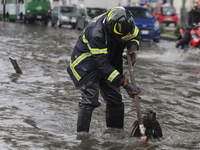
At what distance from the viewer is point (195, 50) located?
14.2 meters

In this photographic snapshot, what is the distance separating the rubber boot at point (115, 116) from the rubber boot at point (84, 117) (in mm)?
427

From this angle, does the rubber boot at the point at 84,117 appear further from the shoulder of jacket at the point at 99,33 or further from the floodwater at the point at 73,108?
the shoulder of jacket at the point at 99,33

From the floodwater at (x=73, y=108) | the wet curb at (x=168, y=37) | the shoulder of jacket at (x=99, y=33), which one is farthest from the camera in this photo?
the wet curb at (x=168, y=37)

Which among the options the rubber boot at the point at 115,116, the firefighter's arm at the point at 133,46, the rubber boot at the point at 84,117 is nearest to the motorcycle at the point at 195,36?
the rubber boot at the point at 115,116

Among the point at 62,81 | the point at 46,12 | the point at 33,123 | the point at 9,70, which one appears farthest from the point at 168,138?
the point at 46,12

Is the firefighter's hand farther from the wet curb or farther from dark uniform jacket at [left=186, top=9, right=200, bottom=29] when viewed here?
the wet curb

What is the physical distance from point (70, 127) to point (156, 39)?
44.0ft

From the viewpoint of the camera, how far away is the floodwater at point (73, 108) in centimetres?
472

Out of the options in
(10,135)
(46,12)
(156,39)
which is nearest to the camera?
(10,135)

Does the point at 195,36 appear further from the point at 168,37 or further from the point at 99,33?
the point at 99,33

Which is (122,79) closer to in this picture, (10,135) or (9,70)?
(10,135)

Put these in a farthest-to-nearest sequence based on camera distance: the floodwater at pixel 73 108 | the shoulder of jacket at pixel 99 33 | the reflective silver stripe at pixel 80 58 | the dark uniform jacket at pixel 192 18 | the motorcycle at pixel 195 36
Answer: the dark uniform jacket at pixel 192 18 → the motorcycle at pixel 195 36 → the floodwater at pixel 73 108 → the reflective silver stripe at pixel 80 58 → the shoulder of jacket at pixel 99 33

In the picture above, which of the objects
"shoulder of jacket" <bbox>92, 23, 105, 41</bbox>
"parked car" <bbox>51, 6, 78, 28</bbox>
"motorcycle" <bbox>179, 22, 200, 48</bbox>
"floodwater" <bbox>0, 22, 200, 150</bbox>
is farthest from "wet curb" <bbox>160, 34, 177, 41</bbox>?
"shoulder of jacket" <bbox>92, 23, 105, 41</bbox>

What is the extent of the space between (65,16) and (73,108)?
69.4 feet
